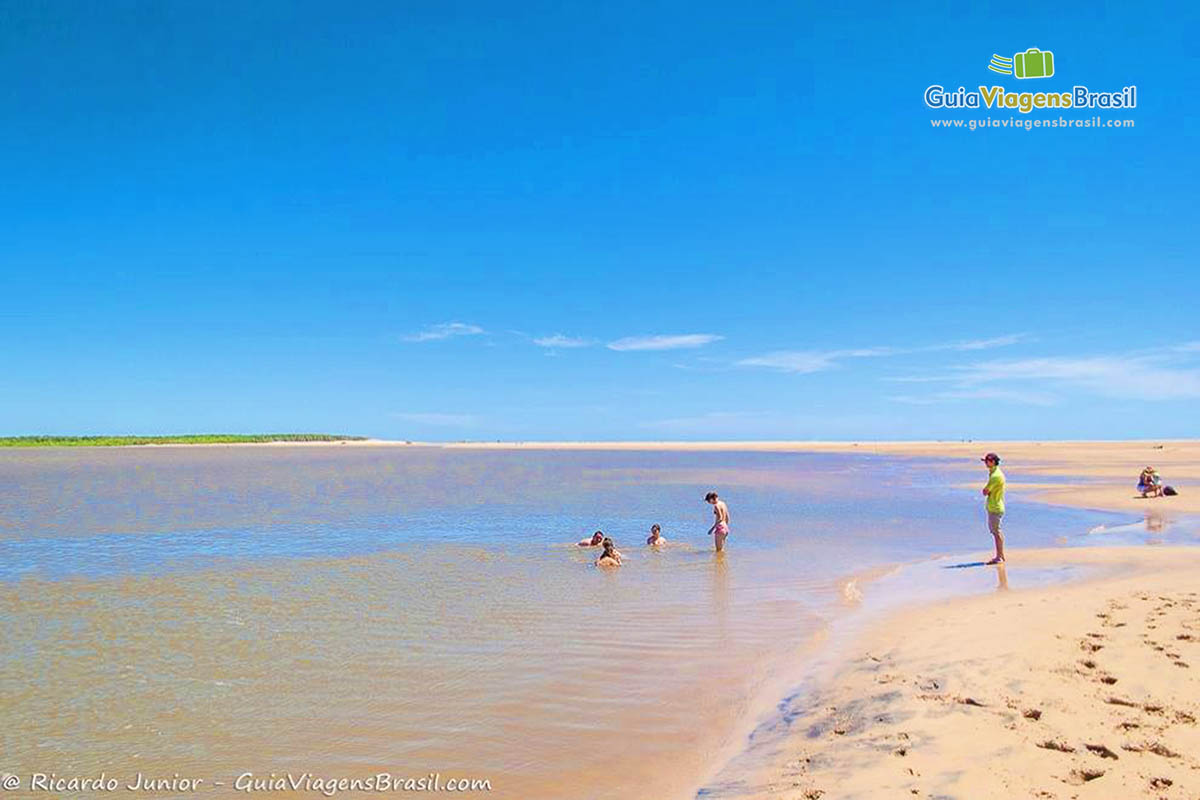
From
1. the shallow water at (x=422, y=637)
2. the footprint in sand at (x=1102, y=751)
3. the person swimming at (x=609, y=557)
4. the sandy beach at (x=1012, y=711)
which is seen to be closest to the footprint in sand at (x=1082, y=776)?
the sandy beach at (x=1012, y=711)

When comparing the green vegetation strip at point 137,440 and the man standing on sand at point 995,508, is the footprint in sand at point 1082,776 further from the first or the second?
the green vegetation strip at point 137,440

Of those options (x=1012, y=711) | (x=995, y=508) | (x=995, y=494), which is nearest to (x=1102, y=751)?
(x=1012, y=711)

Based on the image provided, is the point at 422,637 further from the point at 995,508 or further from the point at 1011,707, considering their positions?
the point at 995,508

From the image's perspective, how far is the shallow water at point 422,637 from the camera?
6.59m

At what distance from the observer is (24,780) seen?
6078 millimetres

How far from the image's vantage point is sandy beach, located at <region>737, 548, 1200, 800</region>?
16.0ft

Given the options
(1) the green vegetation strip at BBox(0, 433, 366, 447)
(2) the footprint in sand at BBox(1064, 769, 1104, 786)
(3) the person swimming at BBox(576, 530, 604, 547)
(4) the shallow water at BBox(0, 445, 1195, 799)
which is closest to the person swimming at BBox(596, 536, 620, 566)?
(4) the shallow water at BBox(0, 445, 1195, 799)

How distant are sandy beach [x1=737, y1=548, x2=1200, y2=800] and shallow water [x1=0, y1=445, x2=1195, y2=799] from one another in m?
0.97

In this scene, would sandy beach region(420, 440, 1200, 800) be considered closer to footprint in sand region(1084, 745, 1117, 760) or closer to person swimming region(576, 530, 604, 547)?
footprint in sand region(1084, 745, 1117, 760)

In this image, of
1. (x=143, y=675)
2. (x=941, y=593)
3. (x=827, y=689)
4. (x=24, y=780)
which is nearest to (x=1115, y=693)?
(x=827, y=689)

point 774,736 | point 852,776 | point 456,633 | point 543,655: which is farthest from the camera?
point 456,633

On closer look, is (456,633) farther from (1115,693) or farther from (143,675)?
(1115,693)

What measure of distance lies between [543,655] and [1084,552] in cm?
1291

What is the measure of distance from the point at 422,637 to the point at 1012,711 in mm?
7329
